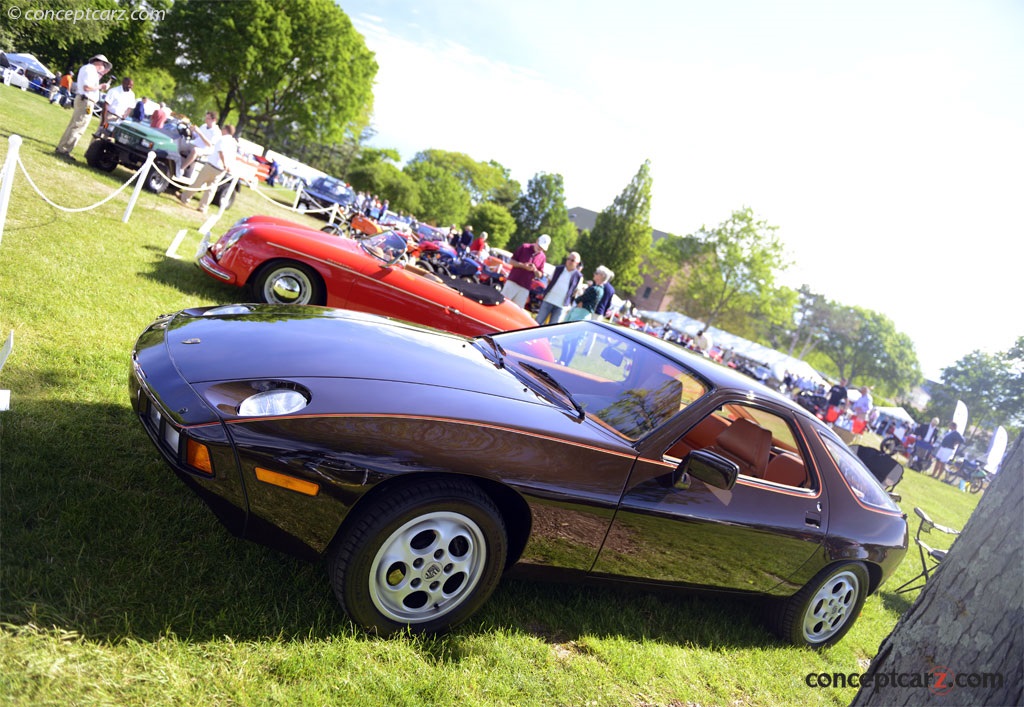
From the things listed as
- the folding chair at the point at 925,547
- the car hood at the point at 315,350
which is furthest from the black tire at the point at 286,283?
the folding chair at the point at 925,547

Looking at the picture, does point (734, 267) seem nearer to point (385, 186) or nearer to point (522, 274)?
point (385, 186)

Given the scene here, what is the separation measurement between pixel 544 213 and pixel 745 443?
5375 cm

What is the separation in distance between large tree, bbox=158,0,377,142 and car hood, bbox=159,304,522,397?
3243 cm

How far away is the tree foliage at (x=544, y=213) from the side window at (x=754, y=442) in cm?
5177

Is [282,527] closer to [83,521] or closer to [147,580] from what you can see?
[147,580]

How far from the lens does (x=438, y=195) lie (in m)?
52.1

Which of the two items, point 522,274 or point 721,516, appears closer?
point 721,516

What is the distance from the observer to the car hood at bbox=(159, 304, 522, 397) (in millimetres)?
2607

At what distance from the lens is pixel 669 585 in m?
3.06

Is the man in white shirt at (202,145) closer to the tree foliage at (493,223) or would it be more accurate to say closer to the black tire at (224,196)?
the black tire at (224,196)

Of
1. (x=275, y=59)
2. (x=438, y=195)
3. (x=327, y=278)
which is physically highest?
(x=275, y=59)

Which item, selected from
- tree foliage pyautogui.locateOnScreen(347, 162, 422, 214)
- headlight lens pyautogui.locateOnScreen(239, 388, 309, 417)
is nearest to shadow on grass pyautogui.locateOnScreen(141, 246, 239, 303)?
headlight lens pyautogui.locateOnScreen(239, 388, 309, 417)

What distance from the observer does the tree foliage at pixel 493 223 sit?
164 ft

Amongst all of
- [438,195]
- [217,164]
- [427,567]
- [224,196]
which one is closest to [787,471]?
[427,567]
